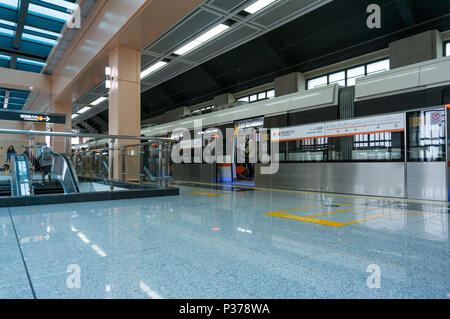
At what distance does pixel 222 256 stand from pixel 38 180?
18.5 ft

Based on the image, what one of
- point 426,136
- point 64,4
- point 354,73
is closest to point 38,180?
point 64,4

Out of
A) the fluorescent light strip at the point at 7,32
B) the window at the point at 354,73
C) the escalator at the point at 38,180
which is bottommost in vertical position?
the escalator at the point at 38,180

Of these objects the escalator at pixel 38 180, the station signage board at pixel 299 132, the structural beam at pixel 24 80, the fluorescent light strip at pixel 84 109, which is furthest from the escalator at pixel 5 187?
the fluorescent light strip at pixel 84 109

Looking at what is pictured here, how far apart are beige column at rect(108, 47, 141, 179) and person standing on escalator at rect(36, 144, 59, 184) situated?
5.18 ft

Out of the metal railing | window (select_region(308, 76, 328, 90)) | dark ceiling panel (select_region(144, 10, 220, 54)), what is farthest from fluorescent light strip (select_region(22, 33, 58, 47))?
window (select_region(308, 76, 328, 90))

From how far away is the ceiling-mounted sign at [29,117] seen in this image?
10523mm

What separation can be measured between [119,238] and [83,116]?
22.3 metres

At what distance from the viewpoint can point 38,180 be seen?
19.6ft

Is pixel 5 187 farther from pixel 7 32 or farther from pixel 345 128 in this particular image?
pixel 345 128

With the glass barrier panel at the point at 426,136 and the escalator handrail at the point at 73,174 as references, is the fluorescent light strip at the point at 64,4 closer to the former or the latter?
the escalator handrail at the point at 73,174

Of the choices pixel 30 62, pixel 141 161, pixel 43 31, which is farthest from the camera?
pixel 30 62

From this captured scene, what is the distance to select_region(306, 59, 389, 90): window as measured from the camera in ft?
32.8

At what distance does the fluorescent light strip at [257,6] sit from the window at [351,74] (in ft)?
15.3
